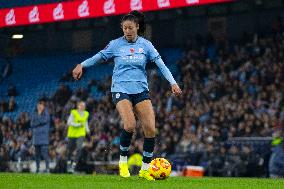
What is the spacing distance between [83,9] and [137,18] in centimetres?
1421

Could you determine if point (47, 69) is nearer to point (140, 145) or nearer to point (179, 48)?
point (179, 48)

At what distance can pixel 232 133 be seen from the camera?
20.8m

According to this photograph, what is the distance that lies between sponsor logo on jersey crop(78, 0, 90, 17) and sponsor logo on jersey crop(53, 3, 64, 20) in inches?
34.0

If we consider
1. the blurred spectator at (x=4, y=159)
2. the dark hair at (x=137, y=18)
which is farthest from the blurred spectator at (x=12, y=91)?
the dark hair at (x=137, y=18)

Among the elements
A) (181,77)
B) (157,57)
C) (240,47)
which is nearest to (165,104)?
(181,77)

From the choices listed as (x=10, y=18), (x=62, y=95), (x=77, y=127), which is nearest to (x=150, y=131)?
(x=77, y=127)

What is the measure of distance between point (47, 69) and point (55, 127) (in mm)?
5473

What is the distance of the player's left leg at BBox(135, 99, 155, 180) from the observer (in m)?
10.9

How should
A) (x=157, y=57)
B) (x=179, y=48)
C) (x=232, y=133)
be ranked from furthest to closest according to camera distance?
(x=179, y=48), (x=232, y=133), (x=157, y=57)

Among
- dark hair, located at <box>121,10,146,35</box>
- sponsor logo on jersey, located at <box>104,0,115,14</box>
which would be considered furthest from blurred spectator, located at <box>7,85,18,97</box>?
dark hair, located at <box>121,10,146,35</box>

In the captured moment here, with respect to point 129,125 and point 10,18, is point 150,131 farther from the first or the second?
point 10,18

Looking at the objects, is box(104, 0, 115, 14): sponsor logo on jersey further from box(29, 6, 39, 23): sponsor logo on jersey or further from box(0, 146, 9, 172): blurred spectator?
box(0, 146, 9, 172): blurred spectator

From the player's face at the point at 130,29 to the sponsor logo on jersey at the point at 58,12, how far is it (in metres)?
15.0

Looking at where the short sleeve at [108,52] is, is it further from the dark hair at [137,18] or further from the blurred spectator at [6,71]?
the blurred spectator at [6,71]
